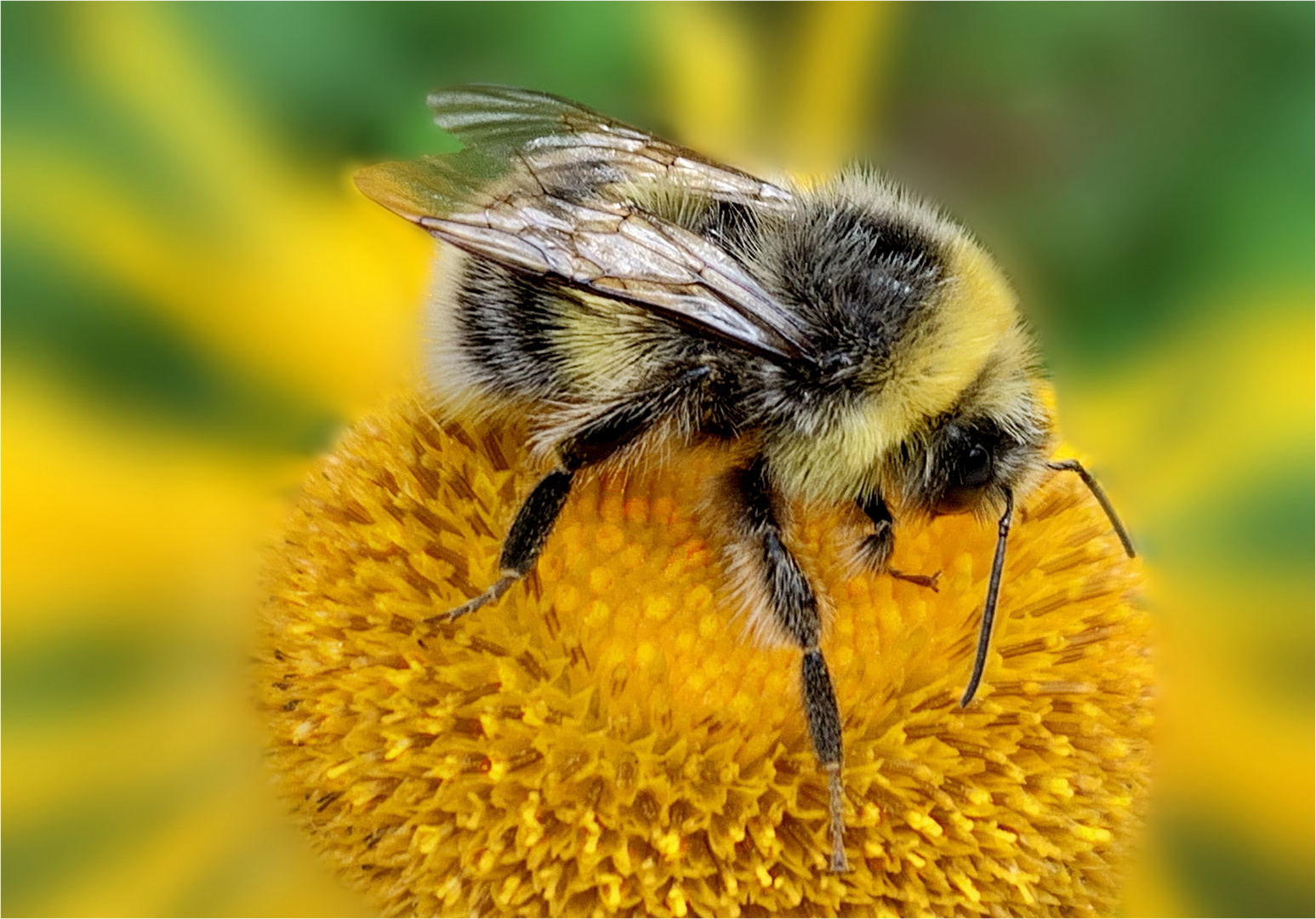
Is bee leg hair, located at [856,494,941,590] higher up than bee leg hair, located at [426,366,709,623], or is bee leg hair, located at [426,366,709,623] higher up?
bee leg hair, located at [426,366,709,623]

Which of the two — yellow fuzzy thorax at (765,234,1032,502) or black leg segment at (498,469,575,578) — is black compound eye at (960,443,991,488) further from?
black leg segment at (498,469,575,578)

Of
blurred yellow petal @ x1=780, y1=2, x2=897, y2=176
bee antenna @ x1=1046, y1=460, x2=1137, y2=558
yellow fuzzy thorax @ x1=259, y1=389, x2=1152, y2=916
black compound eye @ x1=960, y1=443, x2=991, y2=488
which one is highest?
blurred yellow petal @ x1=780, y1=2, x2=897, y2=176

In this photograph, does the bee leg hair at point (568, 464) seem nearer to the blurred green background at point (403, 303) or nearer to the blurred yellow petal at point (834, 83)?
the blurred green background at point (403, 303)

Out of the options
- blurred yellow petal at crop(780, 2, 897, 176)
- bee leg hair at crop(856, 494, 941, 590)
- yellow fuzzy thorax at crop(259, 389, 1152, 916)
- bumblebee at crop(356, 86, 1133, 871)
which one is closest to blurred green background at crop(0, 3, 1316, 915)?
blurred yellow petal at crop(780, 2, 897, 176)

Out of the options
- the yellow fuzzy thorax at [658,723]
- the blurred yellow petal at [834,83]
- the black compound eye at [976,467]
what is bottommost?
the yellow fuzzy thorax at [658,723]

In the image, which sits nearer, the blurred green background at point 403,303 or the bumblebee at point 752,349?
the bumblebee at point 752,349

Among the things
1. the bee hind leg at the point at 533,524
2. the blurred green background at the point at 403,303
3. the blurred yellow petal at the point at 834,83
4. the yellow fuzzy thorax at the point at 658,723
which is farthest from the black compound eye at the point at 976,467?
the blurred yellow petal at the point at 834,83

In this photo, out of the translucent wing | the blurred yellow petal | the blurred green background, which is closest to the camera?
the translucent wing
